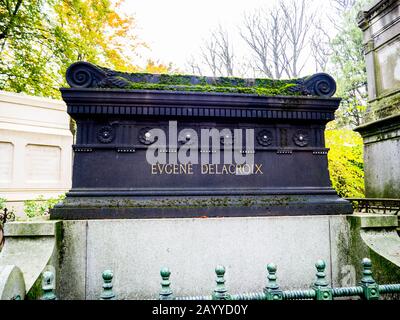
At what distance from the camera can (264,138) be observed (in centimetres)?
472

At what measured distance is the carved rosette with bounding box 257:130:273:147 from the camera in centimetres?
470

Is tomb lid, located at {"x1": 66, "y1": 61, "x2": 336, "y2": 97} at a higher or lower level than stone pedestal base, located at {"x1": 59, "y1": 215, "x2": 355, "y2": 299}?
higher

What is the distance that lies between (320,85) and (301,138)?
906 mm

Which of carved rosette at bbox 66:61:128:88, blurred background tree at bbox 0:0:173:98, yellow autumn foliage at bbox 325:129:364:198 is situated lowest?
yellow autumn foliage at bbox 325:129:364:198

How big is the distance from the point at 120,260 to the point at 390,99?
884 cm

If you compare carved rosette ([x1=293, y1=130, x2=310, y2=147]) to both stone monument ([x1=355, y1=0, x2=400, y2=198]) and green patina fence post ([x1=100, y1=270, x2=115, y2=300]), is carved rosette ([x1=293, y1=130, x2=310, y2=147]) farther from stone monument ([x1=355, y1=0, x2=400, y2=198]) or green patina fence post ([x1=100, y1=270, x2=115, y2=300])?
stone monument ([x1=355, y1=0, x2=400, y2=198])

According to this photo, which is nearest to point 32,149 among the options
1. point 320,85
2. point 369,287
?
point 320,85

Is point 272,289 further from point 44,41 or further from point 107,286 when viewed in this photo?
point 44,41

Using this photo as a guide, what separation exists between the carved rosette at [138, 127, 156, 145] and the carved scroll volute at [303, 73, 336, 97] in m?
2.60

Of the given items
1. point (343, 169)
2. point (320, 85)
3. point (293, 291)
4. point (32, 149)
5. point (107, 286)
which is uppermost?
point (320, 85)

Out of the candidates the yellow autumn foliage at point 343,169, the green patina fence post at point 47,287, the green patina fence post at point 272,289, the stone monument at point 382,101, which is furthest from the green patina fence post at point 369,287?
the yellow autumn foliage at point 343,169

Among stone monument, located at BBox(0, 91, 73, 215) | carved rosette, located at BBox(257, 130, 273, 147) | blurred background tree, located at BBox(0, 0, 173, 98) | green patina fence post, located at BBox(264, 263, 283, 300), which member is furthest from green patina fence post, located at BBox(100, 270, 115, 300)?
blurred background tree, located at BBox(0, 0, 173, 98)

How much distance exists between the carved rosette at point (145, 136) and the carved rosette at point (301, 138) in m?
2.26
